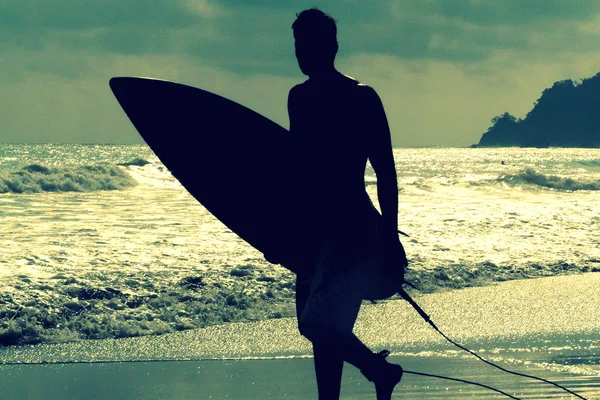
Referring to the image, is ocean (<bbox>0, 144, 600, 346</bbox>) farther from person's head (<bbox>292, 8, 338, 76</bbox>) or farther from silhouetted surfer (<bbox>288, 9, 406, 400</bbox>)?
person's head (<bbox>292, 8, 338, 76</bbox>)

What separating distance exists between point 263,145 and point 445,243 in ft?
30.2

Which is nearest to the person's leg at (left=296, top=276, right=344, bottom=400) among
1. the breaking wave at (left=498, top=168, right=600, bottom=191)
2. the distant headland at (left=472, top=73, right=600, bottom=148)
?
the breaking wave at (left=498, top=168, right=600, bottom=191)

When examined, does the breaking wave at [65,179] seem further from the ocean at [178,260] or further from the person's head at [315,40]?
the person's head at [315,40]

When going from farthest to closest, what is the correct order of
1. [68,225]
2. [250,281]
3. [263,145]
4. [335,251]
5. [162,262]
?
[68,225] < [162,262] < [250,281] < [263,145] < [335,251]

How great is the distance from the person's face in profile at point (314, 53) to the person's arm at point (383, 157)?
20cm

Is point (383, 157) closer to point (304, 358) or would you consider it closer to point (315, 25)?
point (315, 25)

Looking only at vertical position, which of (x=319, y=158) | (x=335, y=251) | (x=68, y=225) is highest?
(x=319, y=158)

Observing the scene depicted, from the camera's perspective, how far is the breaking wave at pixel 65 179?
938 inches

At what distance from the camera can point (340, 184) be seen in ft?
9.10

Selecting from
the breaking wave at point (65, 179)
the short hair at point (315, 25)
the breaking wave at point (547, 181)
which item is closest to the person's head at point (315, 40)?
the short hair at point (315, 25)

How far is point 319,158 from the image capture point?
277 centimetres

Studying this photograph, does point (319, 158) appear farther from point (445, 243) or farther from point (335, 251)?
point (445, 243)

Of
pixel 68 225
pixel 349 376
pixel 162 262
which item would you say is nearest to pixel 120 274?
pixel 162 262

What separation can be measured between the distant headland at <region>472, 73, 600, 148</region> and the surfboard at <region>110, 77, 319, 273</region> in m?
140
